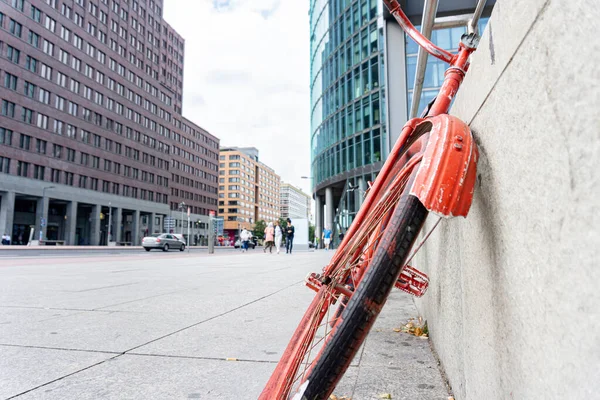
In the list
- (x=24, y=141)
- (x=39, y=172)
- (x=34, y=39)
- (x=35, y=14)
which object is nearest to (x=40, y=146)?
(x=24, y=141)

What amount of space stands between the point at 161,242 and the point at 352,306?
3491 cm

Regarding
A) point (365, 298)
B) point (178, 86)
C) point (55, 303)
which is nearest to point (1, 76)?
point (178, 86)

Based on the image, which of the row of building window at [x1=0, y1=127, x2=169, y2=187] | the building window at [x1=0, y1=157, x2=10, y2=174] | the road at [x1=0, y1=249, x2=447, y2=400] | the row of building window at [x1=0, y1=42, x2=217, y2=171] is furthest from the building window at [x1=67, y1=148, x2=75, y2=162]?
the road at [x1=0, y1=249, x2=447, y2=400]

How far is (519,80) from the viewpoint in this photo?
101 cm

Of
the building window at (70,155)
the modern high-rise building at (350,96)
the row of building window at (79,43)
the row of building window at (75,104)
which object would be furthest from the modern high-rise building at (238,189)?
the modern high-rise building at (350,96)

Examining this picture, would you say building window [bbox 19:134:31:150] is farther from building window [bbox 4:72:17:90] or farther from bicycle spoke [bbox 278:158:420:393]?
bicycle spoke [bbox 278:158:420:393]

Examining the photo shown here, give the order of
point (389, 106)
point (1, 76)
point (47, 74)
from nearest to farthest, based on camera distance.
Answer: point (389, 106) → point (1, 76) → point (47, 74)

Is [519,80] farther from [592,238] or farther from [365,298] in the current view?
[365,298]

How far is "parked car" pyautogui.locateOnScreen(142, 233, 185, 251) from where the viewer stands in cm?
3341

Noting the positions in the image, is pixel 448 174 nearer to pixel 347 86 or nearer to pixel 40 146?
pixel 347 86

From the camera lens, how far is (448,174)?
4.01ft

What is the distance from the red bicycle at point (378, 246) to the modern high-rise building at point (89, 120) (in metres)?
51.9

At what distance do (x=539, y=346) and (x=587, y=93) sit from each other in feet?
1.79

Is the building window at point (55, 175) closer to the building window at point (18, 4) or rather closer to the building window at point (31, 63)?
the building window at point (31, 63)
